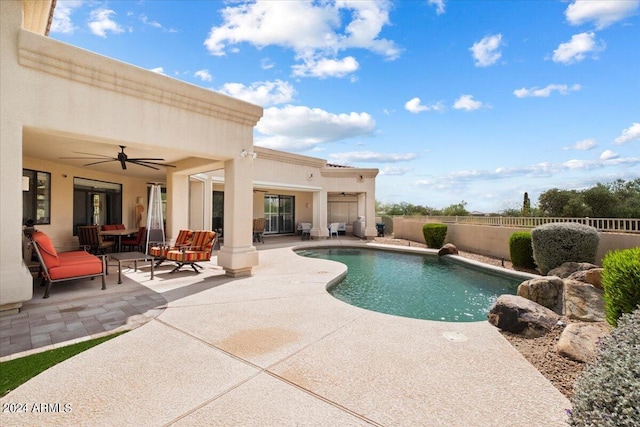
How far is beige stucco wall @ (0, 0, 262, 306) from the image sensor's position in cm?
454

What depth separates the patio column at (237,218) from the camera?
7.60 m

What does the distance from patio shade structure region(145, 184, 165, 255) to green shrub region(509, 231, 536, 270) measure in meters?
11.4

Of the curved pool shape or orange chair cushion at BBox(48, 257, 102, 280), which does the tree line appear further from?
orange chair cushion at BBox(48, 257, 102, 280)

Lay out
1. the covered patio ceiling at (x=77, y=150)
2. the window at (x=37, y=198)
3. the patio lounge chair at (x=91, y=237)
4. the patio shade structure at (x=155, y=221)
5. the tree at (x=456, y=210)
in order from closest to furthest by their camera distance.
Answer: the covered patio ceiling at (x=77, y=150) < the patio shade structure at (x=155, y=221) < the window at (x=37, y=198) < the patio lounge chair at (x=91, y=237) < the tree at (x=456, y=210)

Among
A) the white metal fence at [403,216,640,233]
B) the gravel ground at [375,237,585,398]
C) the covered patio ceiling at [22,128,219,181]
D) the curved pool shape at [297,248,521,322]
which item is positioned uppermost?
the covered patio ceiling at [22,128,219,181]

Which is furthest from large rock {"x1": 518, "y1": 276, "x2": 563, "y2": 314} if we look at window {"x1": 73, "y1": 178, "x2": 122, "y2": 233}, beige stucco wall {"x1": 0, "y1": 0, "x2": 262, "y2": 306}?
window {"x1": 73, "y1": 178, "x2": 122, "y2": 233}

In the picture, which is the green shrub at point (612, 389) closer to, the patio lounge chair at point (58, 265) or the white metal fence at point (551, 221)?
the patio lounge chair at point (58, 265)

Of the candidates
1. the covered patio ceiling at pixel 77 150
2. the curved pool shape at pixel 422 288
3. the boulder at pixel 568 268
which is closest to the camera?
the curved pool shape at pixel 422 288

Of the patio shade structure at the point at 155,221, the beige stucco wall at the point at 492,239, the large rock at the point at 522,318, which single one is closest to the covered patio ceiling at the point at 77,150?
the patio shade structure at the point at 155,221

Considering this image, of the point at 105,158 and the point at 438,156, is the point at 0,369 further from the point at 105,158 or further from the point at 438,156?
the point at 438,156

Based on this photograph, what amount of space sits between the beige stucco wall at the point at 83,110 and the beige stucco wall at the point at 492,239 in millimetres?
10340

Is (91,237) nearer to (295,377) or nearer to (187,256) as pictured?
(187,256)

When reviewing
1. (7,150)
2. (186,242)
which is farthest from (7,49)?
(186,242)

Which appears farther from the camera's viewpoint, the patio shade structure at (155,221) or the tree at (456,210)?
the tree at (456,210)
